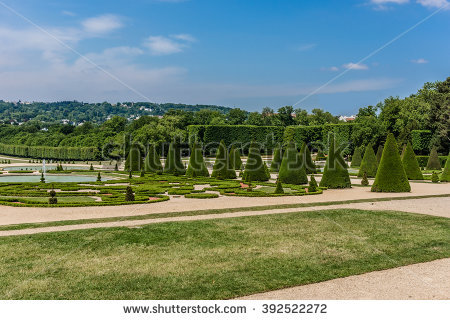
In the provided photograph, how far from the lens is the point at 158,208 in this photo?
20.8 meters

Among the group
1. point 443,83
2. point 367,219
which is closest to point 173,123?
point 443,83

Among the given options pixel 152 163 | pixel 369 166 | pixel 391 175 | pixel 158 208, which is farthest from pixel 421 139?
pixel 158 208

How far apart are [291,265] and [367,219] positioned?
7691mm

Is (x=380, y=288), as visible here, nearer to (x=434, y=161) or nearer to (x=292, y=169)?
(x=292, y=169)

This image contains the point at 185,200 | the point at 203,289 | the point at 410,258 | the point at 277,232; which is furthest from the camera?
the point at 185,200

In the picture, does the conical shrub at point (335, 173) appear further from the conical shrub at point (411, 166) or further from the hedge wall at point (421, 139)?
the hedge wall at point (421, 139)

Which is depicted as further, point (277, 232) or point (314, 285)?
point (277, 232)

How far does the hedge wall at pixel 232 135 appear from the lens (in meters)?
80.2

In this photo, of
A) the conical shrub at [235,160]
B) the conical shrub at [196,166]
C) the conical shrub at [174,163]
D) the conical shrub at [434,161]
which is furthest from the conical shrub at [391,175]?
the conical shrub at [434,161]

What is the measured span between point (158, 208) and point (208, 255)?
8864mm

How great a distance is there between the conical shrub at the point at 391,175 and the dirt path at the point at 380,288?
55.8ft

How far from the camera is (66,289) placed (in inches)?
378

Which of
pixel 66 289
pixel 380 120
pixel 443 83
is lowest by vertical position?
pixel 66 289
